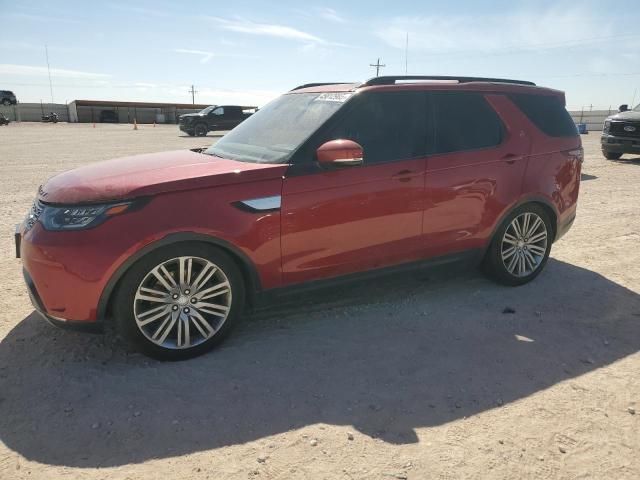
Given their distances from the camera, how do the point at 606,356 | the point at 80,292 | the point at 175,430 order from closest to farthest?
the point at 175,430, the point at 80,292, the point at 606,356

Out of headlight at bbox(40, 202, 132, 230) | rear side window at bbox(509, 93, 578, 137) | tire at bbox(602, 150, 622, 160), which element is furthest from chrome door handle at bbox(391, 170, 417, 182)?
tire at bbox(602, 150, 622, 160)

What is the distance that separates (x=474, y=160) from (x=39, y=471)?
379 cm

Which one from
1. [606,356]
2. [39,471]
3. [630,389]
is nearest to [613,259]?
[606,356]

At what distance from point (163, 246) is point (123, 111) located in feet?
202

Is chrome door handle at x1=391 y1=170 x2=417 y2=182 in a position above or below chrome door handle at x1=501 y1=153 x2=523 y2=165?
below

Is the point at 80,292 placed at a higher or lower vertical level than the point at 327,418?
higher

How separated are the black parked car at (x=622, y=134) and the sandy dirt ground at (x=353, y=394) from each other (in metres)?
12.2

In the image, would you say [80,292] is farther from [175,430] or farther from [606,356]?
[606,356]

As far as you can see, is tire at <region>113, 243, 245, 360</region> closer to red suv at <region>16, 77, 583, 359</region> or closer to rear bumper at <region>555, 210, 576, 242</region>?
red suv at <region>16, 77, 583, 359</region>

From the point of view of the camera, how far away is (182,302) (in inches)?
130

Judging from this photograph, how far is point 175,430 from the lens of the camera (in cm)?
264

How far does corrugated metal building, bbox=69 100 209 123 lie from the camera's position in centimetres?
5541

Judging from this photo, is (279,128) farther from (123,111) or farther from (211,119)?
(123,111)

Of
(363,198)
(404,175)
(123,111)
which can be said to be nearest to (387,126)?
(404,175)
